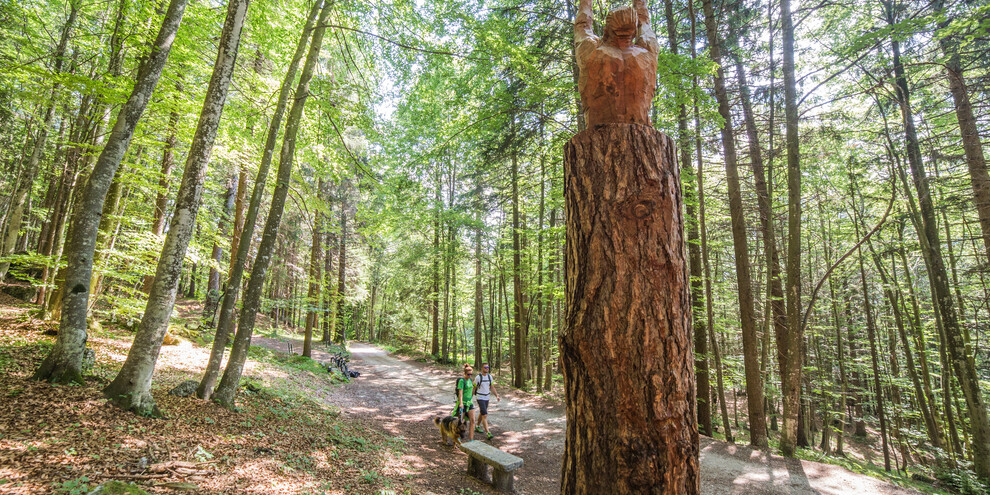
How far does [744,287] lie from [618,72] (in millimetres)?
8683

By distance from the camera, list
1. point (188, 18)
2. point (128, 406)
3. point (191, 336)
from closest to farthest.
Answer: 1. point (128, 406)
2. point (188, 18)
3. point (191, 336)

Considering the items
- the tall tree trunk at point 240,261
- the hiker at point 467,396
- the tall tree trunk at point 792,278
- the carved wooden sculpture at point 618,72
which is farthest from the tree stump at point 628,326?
the tall tree trunk at point 792,278

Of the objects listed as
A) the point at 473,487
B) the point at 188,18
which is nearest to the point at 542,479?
the point at 473,487

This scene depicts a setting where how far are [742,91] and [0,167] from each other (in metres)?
28.9

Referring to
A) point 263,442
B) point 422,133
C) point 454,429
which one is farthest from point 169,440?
point 422,133

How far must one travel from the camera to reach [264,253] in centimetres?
721

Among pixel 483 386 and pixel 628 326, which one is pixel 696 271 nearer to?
pixel 483 386

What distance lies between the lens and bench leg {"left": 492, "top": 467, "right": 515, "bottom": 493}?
641 cm

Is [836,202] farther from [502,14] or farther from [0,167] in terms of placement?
[0,167]

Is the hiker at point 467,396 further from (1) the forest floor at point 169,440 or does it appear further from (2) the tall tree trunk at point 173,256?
(2) the tall tree trunk at point 173,256

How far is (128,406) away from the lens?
4.87 meters

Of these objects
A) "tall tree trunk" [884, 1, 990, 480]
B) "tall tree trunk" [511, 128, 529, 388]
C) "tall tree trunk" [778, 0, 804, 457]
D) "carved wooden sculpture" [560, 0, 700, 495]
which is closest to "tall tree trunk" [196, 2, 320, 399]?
"carved wooden sculpture" [560, 0, 700, 495]

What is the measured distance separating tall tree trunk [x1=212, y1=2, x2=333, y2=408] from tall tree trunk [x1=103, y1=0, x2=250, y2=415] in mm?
1504

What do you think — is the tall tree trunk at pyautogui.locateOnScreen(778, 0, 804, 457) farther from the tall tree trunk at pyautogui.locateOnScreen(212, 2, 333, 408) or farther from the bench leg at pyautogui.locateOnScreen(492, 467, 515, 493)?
the tall tree trunk at pyautogui.locateOnScreen(212, 2, 333, 408)
